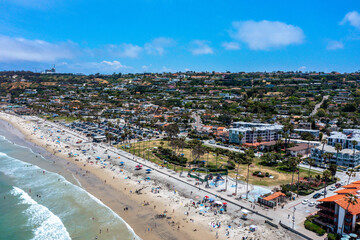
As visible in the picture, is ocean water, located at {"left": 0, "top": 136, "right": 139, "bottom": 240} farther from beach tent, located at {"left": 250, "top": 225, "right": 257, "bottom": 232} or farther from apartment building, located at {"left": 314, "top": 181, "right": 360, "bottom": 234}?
apartment building, located at {"left": 314, "top": 181, "right": 360, "bottom": 234}

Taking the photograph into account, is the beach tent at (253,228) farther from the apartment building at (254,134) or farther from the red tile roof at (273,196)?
the apartment building at (254,134)

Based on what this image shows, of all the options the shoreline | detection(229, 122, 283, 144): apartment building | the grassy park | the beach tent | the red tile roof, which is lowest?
the shoreline

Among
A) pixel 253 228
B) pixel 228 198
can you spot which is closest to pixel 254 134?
pixel 228 198

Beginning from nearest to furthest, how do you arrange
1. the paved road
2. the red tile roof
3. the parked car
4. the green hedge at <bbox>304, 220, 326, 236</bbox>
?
1. the green hedge at <bbox>304, 220, 326, 236</bbox>
2. the paved road
3. the red tile roof
4. the parked car

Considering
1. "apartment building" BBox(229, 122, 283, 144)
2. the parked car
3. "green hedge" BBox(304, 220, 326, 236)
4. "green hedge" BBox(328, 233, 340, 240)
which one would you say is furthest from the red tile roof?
"apartment building" BBox(229, 122, 283, 144)

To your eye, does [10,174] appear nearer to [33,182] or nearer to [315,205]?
[33,182]

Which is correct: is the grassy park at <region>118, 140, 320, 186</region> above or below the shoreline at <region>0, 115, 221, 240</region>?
above

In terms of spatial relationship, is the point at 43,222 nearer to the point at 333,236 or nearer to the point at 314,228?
the point at 314,228

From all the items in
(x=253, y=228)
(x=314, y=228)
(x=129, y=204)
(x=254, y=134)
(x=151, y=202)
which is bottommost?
(x=129, y=204)
